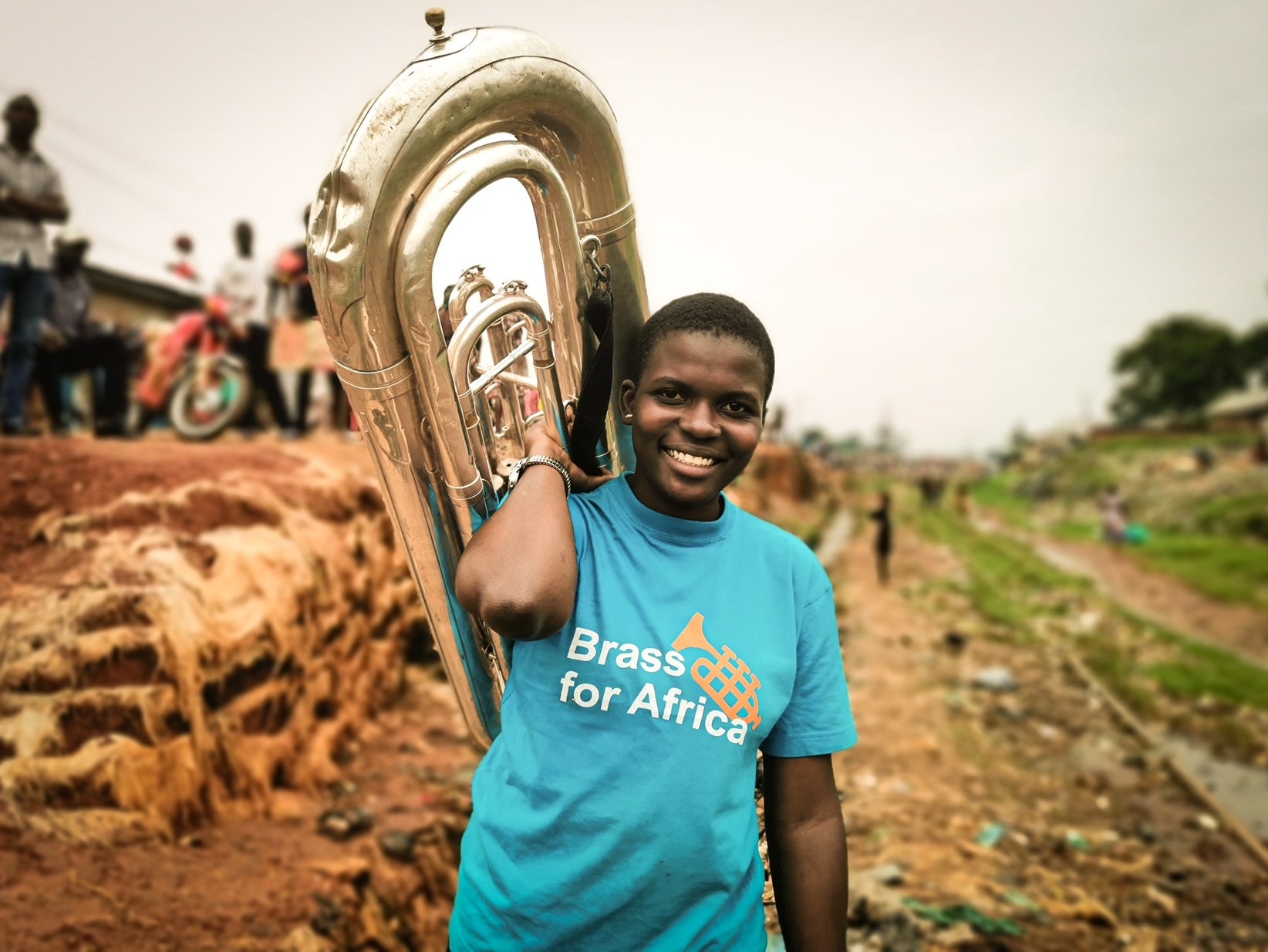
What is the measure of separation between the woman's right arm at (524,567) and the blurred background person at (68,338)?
204 inches

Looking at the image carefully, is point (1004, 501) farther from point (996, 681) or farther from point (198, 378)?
point (198, 378)

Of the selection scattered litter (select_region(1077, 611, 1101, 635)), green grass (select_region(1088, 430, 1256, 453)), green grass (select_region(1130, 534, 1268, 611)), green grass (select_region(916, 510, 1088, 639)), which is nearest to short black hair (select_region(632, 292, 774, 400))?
green grass (select_region(916, 510, 1088, 639))

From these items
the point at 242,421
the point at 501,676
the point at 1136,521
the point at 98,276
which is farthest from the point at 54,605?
the point at 1136,521

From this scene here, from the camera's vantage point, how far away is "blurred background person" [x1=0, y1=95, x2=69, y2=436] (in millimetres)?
4543

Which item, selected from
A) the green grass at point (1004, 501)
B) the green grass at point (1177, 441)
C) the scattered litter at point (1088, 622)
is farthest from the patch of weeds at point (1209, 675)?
the green grass at point (1177, 441)

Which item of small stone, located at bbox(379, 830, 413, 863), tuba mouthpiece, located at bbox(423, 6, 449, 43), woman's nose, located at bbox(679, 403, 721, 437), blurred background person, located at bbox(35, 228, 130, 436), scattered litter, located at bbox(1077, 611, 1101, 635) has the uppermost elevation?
blurred background person, located at bbox(35, 228, 130, 436)

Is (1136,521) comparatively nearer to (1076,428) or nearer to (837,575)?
(837,575)

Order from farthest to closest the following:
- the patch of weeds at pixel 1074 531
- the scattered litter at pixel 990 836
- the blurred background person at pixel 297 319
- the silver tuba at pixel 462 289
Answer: the patch of weeds at pixel 1074 531 → the blurred background person at pixel 297 319 → the scattered litter at pixel 990 836 → the silver tuba at pixel 462 289

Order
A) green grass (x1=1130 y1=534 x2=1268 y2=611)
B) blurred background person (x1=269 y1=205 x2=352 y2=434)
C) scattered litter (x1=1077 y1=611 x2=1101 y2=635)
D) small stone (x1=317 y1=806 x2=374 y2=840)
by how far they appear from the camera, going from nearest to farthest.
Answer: small stone (x1=317 y1=806 x2=374 y2=840)
blurred background person (x1=269 y1=205 x2=352 y2=434)
scattered litter (x1=1077 y1=611 x2=1101 y2=635)
green grass (x1=1130 y1=534 x2=1268 y2=611)

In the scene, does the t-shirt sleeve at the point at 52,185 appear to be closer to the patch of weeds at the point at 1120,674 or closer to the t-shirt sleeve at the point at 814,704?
the t-shirt sleeve at the point at 814,704

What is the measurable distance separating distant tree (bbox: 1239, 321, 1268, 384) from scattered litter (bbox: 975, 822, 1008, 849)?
186 feet

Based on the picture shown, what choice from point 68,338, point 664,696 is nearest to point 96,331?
point 68,338

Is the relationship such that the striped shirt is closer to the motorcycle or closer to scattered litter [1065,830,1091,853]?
the motorcycle

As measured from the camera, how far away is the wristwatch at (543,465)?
1.40 metres
